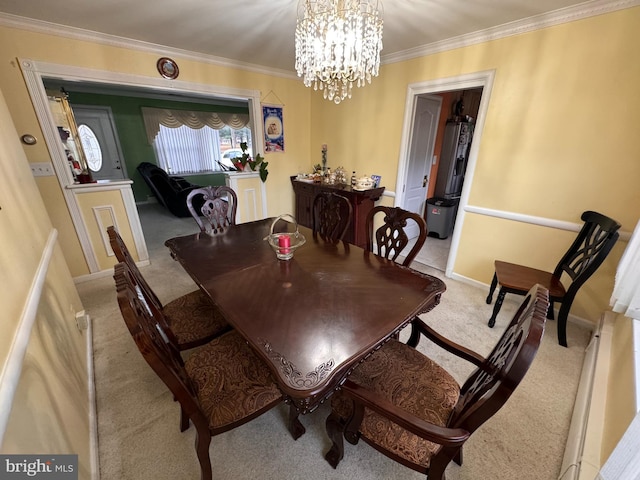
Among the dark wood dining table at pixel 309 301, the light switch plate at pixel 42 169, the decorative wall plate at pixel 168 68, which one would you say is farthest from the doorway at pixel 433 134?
the light switch plate at pixel 42 169

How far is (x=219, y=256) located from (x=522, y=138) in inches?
106

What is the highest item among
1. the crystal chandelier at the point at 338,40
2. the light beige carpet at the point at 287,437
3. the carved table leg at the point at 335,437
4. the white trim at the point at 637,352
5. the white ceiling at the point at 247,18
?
the white ceiling at the point at 247,18

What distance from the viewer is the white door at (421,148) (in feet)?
10.5

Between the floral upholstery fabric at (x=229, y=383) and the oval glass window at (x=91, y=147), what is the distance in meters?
6.44

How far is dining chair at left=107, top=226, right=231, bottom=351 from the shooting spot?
1366mm

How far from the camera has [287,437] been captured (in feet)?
4.38

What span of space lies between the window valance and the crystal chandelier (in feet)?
18.7

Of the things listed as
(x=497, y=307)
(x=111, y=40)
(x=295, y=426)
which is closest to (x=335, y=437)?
(x=295, y=426)

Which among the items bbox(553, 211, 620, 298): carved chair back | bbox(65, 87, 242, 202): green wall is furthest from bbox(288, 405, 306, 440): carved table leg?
bbox(65, 87, 242, 202): green wall

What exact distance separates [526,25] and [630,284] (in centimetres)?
205

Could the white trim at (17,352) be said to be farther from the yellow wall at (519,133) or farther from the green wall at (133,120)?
the green wall at (133,120)

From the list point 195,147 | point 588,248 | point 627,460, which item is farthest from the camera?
point 195,147

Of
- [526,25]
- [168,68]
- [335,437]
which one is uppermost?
[526,25]

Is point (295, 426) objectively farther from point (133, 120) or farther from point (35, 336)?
point (133, 120)
